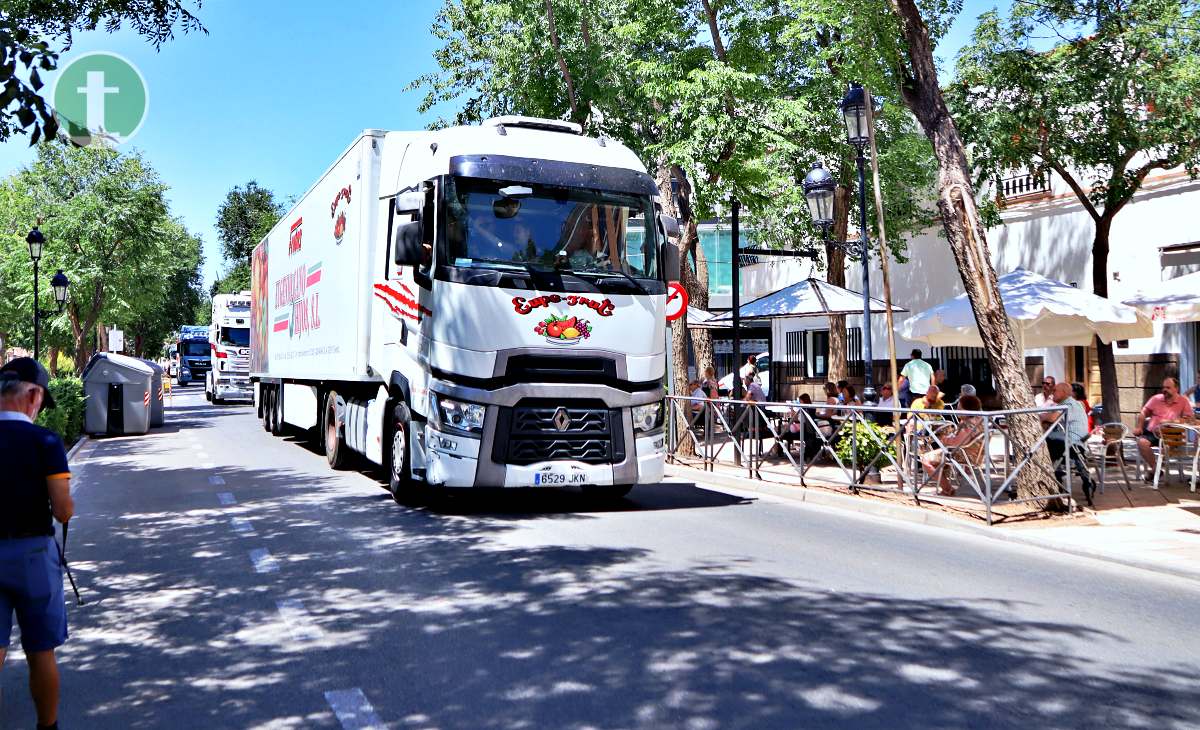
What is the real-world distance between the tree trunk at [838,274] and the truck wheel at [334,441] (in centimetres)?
1094

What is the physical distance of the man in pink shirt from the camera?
41.1ft

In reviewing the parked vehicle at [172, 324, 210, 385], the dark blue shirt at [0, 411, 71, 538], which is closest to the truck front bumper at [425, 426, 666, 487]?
the dark blue shirt at [0, 411, 71, 538]

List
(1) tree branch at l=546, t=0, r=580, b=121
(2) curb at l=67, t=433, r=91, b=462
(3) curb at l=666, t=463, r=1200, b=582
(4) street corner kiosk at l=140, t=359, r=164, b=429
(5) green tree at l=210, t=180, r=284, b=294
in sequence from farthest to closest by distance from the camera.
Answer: (5) green tree at l=210, t=180, r=284, b=294, (4) street corner kiosk at l=140, t=359, r=164, b=429, (2) curb at l=67, t=433, r=91, b=462, (1) tree branch at l=546, t=0, r=580, b=121, (3) curb at l=666, t=463, r=1200, b=582

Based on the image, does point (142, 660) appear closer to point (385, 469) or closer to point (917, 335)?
point (385, 469)

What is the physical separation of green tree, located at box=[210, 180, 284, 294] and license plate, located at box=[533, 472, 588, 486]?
67839 millimetres

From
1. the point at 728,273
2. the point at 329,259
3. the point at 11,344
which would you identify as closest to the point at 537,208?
the point at 329,259

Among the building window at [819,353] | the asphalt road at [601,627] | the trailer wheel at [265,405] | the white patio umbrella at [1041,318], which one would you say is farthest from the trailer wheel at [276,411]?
the building window at [819,353]

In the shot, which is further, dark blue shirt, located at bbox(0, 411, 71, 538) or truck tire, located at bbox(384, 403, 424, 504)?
truck tire, located at bbox(384, 403, 424, 504)

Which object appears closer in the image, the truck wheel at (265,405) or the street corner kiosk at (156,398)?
the truck wheel at (265,405)

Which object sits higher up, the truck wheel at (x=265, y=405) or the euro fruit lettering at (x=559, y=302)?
the euro fruit lettering at (x=559, y=302)

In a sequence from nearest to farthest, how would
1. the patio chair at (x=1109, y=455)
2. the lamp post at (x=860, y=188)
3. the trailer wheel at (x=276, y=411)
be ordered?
the patio chair at (x=1109, y=455), the lamp post at (x=860, y=188), the trailer wheel at (x=276, y=411)

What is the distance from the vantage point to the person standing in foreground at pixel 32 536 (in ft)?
13.1

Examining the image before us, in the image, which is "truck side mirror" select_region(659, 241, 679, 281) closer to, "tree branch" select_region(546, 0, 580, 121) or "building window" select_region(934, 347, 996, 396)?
"tree branch" select_region(546, 0, 580, 121)

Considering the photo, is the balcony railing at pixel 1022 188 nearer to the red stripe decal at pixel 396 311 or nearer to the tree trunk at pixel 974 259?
the tree trunk at pixel 974 259
